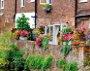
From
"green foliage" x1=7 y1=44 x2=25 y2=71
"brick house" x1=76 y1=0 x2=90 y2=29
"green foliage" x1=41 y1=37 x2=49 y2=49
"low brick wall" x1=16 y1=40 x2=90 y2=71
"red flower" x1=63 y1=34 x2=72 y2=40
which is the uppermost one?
"brick house" x1=76 y1=0 x2=90 y2=29

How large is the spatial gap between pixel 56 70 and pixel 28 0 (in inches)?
623

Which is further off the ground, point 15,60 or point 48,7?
point 48,7

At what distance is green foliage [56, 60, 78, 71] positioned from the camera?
20448 millimetres

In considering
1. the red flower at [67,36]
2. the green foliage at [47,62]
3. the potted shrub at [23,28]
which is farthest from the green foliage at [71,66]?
the potted shrub at [23,28]

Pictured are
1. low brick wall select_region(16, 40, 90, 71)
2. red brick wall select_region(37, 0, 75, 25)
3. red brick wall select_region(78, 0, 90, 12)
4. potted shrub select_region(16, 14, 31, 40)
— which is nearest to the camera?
low brick wall select_region(16, 40, 90, 71)

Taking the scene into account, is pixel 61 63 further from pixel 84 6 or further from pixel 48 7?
pixel 48 7

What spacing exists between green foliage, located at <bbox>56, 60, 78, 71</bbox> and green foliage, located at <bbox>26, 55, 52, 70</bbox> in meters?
0.99

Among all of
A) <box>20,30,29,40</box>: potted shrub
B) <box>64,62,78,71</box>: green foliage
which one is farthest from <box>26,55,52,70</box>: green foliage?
<box>20,30,29,40</box>: potted shrub

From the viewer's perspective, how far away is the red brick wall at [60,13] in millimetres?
30391

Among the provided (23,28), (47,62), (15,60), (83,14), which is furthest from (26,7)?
(47,62)

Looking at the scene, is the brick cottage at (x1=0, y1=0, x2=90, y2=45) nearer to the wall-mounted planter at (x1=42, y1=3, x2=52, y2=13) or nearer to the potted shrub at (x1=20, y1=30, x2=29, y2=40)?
the wall-mounted planter at (x1=42, y1=3, x2=52, y2=13)

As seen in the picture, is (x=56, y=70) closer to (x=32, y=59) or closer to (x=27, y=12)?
(x=32, y=59)

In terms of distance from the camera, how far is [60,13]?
31938 millimetres

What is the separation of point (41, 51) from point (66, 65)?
13.3 ft
